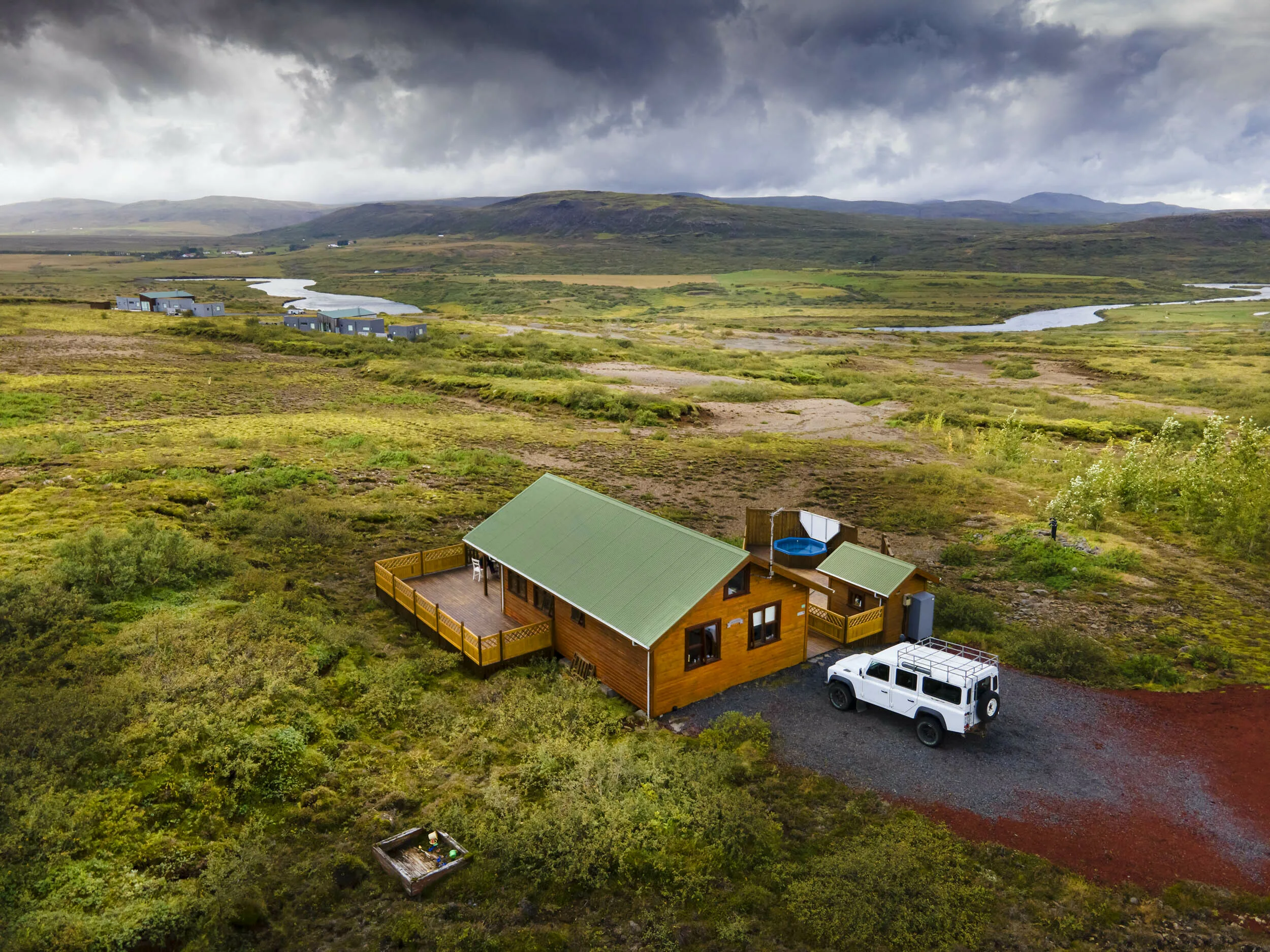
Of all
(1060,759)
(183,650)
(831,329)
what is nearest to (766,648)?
(1060,759)

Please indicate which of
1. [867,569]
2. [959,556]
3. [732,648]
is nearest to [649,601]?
[732,648]

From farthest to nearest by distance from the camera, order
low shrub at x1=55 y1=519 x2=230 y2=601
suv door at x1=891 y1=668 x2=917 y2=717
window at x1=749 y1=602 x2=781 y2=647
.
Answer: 1. low shrub at x1=55 y1=519 x2=230 y2=601
2. window at x1=749 y1=602 x2=781 y2=647
3. suv door at x1=891 y1=668 x2=917 y2=717

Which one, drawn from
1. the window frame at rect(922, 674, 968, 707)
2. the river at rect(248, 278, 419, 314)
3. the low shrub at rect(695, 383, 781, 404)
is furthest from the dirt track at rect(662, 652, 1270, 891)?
the river at rect(248, 278, 419, 314)

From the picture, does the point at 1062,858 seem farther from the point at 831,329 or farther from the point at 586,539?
the point at 831,329

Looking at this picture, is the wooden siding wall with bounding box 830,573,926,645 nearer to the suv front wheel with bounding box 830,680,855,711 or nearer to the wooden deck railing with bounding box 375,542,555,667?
the suv front wheel with bounding box 830,680,855,711

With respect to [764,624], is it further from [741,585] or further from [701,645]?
[701,645]

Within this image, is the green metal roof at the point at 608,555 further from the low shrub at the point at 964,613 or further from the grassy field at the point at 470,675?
the low shrub at the point at 964,613
